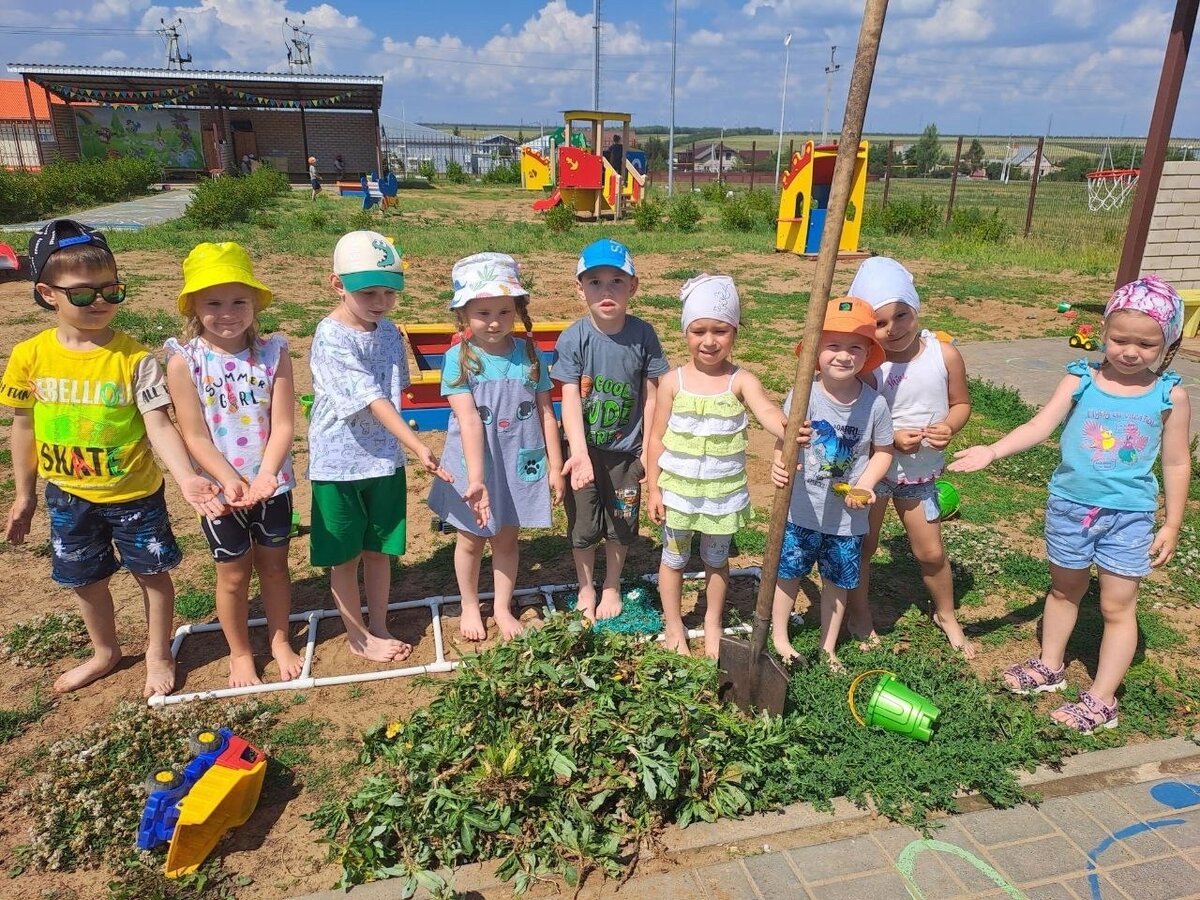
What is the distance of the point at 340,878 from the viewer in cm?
234

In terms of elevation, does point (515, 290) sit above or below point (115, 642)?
above

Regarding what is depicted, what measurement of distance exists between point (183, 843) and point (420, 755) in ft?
2.32

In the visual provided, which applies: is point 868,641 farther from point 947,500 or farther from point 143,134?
point 143,134

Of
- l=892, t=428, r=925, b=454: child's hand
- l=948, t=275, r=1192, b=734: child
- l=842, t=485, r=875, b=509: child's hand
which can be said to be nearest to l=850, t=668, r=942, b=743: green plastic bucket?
l=948, t=275, r=1192, b=734: child

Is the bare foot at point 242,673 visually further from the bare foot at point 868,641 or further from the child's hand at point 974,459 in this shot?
the child's hand at point 974,459

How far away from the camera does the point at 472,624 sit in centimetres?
353

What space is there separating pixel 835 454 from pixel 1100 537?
99 cm

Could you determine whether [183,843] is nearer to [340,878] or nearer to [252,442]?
[340,878]

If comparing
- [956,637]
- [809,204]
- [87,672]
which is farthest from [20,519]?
[809,204]

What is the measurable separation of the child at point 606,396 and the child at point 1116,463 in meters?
1.28

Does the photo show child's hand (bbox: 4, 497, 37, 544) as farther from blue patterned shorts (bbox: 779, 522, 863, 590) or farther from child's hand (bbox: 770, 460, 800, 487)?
blue patterned shorts (bbox: 779, 522, 863, 590)

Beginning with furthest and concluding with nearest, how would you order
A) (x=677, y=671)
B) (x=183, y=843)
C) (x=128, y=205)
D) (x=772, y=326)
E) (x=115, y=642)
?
(x=128, y=205) → (x=772, y=326) → (x=115, y=642) → (x=677, y=671) → (x=183, y=843)

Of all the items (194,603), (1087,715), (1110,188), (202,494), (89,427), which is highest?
(1110,188)

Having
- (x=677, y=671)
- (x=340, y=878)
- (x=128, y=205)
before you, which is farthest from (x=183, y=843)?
(x=128, y=205)
